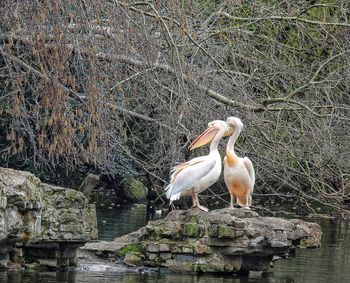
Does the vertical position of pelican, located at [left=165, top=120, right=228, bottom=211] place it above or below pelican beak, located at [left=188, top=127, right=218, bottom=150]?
below

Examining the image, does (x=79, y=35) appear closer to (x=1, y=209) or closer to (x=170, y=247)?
(x=1, y=209)

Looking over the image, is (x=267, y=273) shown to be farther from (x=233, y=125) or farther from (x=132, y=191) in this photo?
(x=132, y=191)

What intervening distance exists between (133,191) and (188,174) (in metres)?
13.7

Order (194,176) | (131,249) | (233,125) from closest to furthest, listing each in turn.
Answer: (131,249)
(194,176)
(233,125)

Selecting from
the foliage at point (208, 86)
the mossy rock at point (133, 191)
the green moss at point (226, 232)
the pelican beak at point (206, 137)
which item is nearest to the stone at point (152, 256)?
the green moss at point (226, 232)

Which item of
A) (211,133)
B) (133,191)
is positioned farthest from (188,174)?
(133,191)

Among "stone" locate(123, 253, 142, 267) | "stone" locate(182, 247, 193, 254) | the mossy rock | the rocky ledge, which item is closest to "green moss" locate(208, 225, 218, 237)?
the rocky ledge

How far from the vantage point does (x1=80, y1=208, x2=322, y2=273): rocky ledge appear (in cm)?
1448

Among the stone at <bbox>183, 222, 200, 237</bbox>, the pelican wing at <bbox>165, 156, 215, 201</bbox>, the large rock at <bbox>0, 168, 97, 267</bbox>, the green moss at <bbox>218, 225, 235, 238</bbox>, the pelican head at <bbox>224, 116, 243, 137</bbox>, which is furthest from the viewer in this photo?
the pelican head at <bbox>224, 116, 243, 137</bbox>

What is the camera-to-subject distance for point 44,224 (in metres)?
13.5

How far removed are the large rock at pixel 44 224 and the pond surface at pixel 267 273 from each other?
387 millimetres

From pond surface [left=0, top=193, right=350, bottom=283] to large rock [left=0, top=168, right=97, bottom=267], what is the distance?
39 centimetres

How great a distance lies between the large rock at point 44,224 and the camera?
12.5 metres

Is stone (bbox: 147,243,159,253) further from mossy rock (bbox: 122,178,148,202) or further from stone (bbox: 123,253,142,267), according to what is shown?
mossy rock (bbox: 122,178,148,202)
